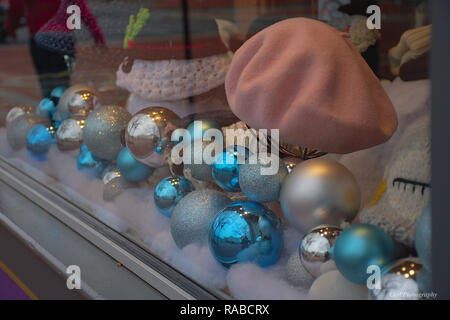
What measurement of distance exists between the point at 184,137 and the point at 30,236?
33 cm

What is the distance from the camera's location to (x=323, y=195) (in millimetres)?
634

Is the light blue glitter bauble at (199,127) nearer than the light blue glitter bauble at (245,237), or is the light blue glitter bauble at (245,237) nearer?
the light blue glitter bauble at (245,237)

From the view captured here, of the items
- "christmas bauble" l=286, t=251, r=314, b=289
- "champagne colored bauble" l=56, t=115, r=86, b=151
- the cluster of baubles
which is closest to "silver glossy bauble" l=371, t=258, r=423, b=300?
the cluster of baubles

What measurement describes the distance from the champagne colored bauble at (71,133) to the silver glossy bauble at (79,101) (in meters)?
0.05

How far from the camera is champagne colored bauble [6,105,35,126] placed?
1.38 m

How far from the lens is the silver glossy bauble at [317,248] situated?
59 centimetres

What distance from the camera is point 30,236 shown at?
96cm

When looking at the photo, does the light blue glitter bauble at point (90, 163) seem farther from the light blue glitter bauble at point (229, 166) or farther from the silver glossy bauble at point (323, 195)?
the silver glossy bauble at point (323, 195)

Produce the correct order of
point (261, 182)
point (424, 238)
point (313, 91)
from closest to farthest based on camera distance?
point (424, 238), point (313, 91), point (261, 182)

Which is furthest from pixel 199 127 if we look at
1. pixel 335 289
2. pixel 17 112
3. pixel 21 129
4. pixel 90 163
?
pixel 17 112

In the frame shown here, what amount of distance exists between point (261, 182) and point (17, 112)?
0.93 meters

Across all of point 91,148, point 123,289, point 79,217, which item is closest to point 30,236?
Result: point 79,217
